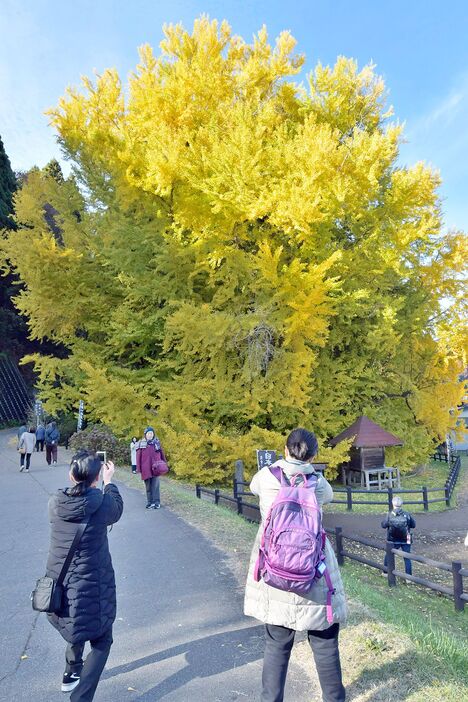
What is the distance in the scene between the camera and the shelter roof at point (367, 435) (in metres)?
17.0

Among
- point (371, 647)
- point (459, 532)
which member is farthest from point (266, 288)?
point (371, 647)

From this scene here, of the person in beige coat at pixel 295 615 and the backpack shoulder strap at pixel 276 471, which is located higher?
the backpack shoulder strap at pixel 276 471

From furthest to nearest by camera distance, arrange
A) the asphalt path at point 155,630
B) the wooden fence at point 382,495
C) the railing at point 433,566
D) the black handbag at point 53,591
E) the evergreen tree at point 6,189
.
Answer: the evergreen tree at point 6,189 → the wooden fence at point 382,495 → the railing at point 433,566 → the asphalt path at point 155,630 → the black handbag at point 53,591

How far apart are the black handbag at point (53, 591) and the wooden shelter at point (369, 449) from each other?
49.0 feet

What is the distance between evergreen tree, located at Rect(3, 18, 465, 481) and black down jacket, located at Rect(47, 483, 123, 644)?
36.5 ft

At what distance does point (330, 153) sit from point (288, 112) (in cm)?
595

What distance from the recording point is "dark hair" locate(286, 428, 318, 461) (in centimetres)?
288

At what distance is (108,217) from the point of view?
59.8ft

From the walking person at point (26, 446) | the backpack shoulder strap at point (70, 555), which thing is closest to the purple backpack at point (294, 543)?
the backpack shoulder strap at point (70, 555)

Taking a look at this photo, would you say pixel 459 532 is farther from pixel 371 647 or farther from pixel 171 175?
pixel 171 175

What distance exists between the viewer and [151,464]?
9141 millimetres

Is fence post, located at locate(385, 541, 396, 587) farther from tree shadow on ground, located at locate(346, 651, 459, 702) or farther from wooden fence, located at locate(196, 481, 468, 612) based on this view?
tree shadow on ground, located at locate(346, 651, 459, 702)

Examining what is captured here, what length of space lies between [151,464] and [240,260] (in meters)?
7.94

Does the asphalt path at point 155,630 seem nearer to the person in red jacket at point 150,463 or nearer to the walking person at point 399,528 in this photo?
the person in red jacket at point 150,463
